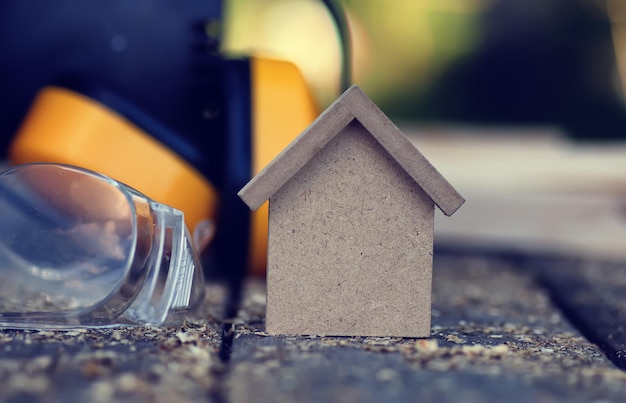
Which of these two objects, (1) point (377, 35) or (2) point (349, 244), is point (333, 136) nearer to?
(2) point (349, 244)

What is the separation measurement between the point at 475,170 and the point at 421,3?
1383mm

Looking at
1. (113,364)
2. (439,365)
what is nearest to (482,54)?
(439,365)

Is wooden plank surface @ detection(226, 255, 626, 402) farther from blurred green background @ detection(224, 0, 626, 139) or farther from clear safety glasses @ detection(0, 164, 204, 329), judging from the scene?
blurred green background @ detection(224, 0, 626, 139)

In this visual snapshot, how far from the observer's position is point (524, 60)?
125 inches

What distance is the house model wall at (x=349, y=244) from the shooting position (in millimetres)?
957

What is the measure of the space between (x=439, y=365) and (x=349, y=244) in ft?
0.58

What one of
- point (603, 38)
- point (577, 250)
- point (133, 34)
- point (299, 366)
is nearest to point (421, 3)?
point (603, 38)

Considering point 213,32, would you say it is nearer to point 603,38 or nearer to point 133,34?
point 133,34

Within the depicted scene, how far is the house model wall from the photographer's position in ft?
3.14

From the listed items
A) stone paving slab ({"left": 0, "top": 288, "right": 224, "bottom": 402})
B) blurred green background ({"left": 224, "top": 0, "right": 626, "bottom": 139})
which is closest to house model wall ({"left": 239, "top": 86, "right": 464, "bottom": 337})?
stone paving slab ({"left": 0, "top": 288, "right": 224, "bottom": 402})

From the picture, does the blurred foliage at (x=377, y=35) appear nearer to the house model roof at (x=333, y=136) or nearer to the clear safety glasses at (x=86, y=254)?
the clear safety glasses at (x=86, y=254)

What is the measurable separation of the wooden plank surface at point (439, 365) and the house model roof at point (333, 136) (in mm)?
163

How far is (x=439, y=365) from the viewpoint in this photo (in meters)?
0.88

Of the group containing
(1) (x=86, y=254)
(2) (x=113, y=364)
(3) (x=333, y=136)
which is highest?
(3) (x=333, y=136)
